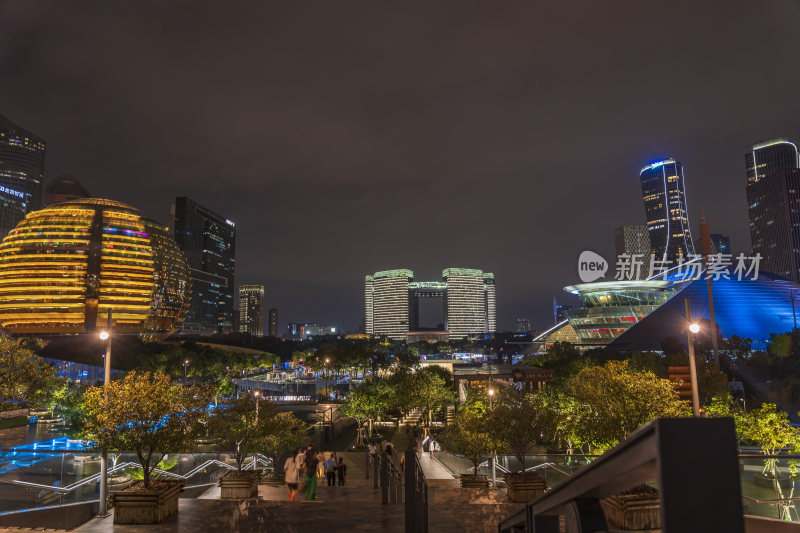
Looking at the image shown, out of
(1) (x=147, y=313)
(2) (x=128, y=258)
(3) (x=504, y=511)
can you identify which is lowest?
(3) (x=504, y=511)

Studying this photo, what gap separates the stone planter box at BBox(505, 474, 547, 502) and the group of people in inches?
250

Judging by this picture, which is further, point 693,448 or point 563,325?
point 563,325

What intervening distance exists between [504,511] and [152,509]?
807 cm

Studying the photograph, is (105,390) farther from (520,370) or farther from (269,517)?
(520,370)

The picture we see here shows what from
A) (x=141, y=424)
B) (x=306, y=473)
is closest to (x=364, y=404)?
(x=306, y=473)

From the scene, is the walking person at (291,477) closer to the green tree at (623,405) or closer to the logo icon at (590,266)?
the green tree at (623,405)

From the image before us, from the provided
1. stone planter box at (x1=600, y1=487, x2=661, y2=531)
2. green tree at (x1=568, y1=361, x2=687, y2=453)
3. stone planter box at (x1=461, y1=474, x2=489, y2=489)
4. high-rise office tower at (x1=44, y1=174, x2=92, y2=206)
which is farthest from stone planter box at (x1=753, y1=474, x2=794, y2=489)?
high-rise office tower at (x1=44, y1=174, x2=92, y2=206)

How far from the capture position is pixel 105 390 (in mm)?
12859

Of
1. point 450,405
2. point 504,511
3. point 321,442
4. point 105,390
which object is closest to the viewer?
point 504,511

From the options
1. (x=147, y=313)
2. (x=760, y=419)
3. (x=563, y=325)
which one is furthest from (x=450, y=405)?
(x=563, y=325)

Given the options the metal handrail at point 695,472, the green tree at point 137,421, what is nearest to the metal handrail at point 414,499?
the metal handrail at point 695,472

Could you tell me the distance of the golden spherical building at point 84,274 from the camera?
10138 centimetres

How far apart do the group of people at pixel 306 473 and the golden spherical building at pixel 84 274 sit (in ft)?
304

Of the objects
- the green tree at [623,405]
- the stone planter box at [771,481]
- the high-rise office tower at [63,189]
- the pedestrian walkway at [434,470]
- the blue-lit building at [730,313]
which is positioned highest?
the high-rise office tower at [63,189]
